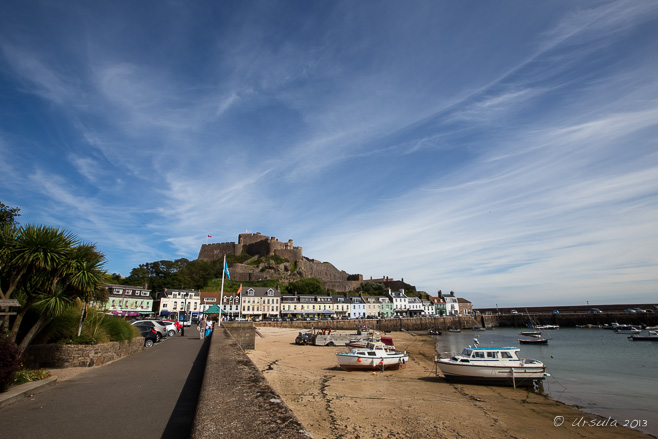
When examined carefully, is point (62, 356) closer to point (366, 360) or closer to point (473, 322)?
point (366, 360)

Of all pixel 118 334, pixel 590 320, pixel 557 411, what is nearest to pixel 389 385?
pixel 557 411

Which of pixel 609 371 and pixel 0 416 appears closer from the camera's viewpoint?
pixel 0 416

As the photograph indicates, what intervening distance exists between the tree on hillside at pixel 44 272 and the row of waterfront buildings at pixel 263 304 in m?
52.1

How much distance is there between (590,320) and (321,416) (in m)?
104

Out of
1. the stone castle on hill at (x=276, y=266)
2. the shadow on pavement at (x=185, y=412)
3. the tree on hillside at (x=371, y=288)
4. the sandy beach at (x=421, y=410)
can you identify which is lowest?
the sandy beach at (x=421, y=410)

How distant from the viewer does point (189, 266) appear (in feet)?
343

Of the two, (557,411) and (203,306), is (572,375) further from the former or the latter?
(203,306)

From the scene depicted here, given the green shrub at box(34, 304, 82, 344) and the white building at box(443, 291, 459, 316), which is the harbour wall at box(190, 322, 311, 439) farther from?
the white building at box(443, 291, 459, 316)

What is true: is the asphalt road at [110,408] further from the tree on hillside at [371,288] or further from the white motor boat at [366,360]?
the tree on hillside at [371,288]

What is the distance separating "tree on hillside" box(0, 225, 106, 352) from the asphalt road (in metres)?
2.44

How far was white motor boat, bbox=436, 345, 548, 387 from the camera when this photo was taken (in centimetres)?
1903

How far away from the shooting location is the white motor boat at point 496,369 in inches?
749

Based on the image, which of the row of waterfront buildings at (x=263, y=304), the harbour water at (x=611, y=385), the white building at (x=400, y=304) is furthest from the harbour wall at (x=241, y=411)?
the white building at (x=400, y=304)

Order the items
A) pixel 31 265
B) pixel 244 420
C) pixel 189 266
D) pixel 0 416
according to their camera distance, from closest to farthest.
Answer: pixel 244 420 → pixel 0 416 → pixel 31 265 → pixel 189 266
